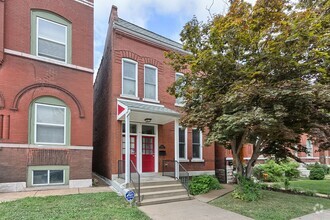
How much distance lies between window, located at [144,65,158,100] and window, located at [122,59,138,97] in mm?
628

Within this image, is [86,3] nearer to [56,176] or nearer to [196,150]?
[56,176]

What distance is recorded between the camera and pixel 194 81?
967 centimetres

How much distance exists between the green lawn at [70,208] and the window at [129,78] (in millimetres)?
5244

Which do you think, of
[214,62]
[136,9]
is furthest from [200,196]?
[136,9]

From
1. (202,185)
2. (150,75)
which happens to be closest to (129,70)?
(150,75)

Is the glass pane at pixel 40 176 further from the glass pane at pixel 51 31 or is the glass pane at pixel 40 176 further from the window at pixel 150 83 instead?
the window at pixel 150 83

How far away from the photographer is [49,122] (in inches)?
380

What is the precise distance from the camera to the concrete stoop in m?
8.22

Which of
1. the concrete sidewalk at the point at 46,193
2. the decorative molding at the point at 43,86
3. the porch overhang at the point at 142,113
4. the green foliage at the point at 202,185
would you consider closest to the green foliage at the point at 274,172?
the green foliage at the point at 202,185

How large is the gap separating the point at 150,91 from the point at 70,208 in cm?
700

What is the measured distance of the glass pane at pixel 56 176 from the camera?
9.43m

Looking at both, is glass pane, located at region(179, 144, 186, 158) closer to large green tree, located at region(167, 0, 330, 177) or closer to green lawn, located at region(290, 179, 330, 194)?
large green tree, located at region(167, 0, 330, 177)

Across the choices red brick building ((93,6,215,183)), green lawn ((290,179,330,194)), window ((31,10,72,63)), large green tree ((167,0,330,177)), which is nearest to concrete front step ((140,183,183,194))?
red brick building ((93,6,215,183))

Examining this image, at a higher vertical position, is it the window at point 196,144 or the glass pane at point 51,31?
the glass pane at point 51,31
